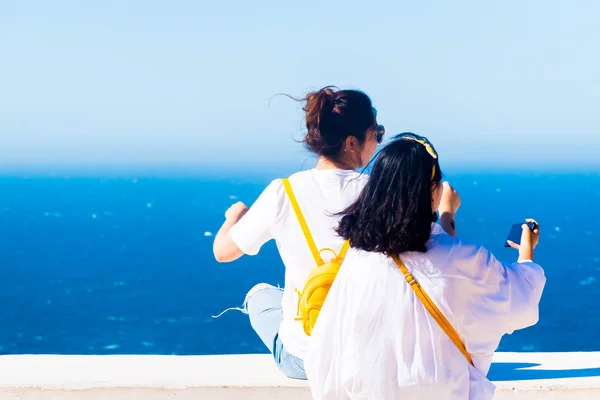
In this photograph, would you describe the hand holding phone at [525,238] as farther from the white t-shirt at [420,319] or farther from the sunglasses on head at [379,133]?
the sunglasses on head at [379,133]

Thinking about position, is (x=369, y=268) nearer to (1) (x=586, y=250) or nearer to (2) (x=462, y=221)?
(1) (x=586, y=250)

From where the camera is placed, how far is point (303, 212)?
2.66 metres

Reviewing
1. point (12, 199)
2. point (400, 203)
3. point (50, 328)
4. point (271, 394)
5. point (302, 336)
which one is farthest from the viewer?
point (12, 199)

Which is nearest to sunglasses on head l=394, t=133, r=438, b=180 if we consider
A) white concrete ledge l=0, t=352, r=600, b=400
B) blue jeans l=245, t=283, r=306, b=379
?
blue jeans l=245, t=283, r=306, b=379

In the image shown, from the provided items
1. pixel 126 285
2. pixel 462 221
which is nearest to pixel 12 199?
pixel 126 285

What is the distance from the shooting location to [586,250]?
279 feet

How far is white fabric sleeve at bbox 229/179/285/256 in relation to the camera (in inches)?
105

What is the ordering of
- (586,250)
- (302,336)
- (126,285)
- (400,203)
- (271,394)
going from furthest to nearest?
(586,250) → (126,285) → (271,394) → (302,336) → (400,203)

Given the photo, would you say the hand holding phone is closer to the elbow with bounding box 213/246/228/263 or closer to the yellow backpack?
the yellow backpack

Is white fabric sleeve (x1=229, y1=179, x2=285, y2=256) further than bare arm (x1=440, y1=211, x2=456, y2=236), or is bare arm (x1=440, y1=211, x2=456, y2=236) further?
white fabric sleeve (x1=229, y1=179, x2=285, y2=256)

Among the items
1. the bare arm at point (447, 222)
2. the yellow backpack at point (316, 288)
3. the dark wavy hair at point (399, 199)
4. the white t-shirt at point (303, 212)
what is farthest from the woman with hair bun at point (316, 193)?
the dark wavy hair at point (399, 199)

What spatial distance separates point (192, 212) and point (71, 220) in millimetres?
19505

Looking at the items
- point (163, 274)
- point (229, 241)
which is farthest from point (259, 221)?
point (163, 274)

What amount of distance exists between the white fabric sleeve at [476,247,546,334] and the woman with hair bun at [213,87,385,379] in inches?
22.9
